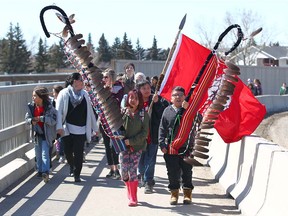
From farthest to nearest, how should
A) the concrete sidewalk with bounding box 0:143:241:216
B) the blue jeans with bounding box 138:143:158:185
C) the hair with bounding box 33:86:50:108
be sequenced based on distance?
1. the hair with bounding box 33:86:50:108
2. the blue jeans with bounding box 138:143:158:185
3. the concrete sidewalk with bounding box 0:143:241:216

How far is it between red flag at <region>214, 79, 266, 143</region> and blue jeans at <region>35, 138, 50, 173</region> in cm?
323

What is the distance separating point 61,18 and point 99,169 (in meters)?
4.18

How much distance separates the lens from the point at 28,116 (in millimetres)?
10516

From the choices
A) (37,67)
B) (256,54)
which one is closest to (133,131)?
(37,67)

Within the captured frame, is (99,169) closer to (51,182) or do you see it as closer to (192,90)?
(51,182)

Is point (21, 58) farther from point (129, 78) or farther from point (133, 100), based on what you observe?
point (133, 100)

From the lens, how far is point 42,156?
10469 mm

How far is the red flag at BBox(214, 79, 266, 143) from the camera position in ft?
29.6

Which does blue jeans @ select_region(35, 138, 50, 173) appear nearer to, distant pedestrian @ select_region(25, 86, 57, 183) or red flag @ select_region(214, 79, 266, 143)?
distant pedestrian @ select_region(25, 86, 57, 183)

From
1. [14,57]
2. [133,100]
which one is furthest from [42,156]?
[14,57]

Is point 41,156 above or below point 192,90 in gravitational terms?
below

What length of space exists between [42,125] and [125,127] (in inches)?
94.3

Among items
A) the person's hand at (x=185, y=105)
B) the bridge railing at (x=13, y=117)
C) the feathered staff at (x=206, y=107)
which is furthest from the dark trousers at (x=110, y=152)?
the person's hand at (x=185, y=105)

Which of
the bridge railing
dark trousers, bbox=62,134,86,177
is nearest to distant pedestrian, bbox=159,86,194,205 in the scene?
dark trousers, bbox=62,134,86,177
